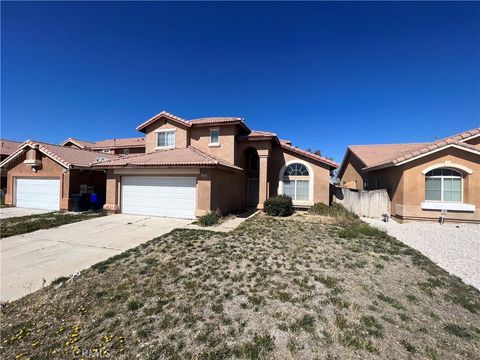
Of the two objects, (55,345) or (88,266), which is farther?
(88,266)

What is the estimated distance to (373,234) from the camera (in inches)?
362

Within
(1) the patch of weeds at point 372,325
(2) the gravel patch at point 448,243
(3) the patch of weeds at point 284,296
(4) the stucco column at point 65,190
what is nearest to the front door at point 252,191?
(2) the gravel patch at point 448,243

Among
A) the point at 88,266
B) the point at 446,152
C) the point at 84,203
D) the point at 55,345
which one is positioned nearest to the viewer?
the point at 55,345

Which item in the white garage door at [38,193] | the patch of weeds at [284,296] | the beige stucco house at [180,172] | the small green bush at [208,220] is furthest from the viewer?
the white garage door at [38,193]

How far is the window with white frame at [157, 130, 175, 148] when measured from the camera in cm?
1570

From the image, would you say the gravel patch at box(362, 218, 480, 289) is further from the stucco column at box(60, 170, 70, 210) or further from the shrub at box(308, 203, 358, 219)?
the stucco column at box(60, 170, 70, 210)

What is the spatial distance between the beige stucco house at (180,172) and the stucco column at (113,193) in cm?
6

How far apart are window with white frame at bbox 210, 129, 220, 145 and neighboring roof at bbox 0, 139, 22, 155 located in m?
23.1

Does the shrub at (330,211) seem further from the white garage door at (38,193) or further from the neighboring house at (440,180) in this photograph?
the white garage door at (38,193)

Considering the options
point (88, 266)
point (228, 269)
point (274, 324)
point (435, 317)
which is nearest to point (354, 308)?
point (435, 317)

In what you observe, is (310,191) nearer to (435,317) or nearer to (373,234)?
(373,234)

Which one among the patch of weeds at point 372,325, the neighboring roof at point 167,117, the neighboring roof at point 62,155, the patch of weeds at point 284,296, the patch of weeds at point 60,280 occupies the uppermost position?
the neighboring roof at point 167,117

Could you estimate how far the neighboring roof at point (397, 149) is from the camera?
38.5 feet

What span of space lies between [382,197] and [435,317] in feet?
37.6
